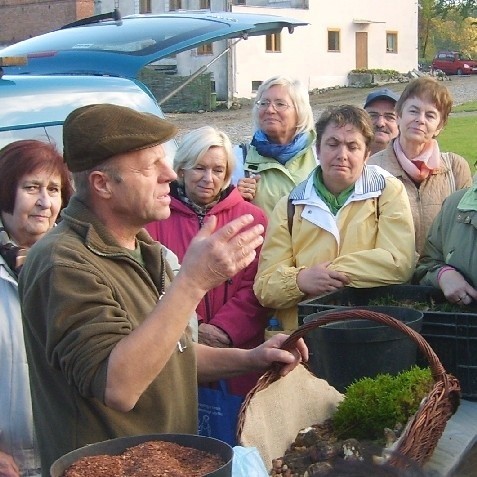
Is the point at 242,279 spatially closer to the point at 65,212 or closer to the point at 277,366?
the point at 277,366

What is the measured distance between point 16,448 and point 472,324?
1690 millimetres

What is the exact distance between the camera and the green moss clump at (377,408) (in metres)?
2.88

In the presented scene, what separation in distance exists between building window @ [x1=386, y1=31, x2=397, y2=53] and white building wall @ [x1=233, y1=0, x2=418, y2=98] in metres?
0.26

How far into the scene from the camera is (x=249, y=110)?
34.3 meters

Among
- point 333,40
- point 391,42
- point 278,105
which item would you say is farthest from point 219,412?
point 391,42

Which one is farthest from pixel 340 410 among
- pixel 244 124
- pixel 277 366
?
pixel 244 124

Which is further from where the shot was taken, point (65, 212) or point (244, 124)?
point (244, 124)

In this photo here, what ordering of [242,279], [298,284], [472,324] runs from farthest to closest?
[242,279] → [298,284] → [472,324]

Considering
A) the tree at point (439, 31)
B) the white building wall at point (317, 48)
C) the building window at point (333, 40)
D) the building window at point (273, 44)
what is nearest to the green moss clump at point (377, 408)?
the white building wall at point (317, 48)

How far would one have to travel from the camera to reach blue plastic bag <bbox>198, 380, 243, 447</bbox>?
3.66 metres

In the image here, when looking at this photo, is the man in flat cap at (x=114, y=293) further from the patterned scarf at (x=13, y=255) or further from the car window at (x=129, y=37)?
the car window at (x=129, y=37)

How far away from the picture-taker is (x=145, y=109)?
4.68 meters

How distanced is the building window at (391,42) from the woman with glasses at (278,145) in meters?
44.7

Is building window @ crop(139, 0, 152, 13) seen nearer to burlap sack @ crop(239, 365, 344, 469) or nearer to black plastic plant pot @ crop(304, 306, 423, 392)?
black plastic plant pot @ crop(304, 306, 423, 392)
